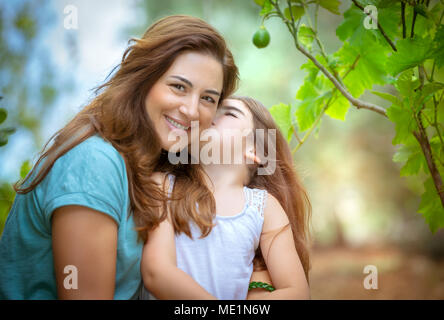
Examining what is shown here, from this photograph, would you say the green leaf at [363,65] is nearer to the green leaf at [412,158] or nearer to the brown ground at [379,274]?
the green leaf at [412,158]

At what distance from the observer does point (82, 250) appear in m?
0.82

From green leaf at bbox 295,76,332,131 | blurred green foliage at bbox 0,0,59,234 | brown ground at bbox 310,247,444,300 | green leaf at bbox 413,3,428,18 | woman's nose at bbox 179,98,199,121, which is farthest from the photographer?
brown ground at bbox 310,247,444,300

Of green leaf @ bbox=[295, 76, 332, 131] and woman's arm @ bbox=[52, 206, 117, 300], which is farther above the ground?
green leaf @ bbox=[295, 76, 332, 131]

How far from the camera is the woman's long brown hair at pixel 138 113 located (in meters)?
0.97

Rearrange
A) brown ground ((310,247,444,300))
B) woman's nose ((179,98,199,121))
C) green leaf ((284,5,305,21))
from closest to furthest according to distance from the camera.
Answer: woman's nose ((179,98,199,121))
green leaf ((284,5,305,21))
brown ground ((310,247,444,300))

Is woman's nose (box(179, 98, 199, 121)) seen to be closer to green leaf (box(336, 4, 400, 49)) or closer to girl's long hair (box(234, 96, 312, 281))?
girl's long hair (box(234, 96, 312, 281))

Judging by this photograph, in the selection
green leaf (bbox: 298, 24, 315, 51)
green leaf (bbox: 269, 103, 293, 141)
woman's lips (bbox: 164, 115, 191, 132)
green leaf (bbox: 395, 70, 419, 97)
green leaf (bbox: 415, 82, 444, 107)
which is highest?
green leaf (bbox: 298, 24, 315, 51)

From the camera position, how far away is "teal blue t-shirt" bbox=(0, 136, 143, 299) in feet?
2.91

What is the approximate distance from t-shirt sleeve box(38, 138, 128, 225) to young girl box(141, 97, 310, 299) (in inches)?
5.4

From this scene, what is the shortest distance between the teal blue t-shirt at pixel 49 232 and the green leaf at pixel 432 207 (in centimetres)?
70

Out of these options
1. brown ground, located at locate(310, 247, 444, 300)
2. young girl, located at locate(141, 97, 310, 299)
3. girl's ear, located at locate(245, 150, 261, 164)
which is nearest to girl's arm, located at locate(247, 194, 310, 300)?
young girl, located at locate(141, 97, 310, 299)

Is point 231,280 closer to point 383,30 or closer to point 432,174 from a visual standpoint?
point 432,174

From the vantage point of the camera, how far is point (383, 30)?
1.04m
